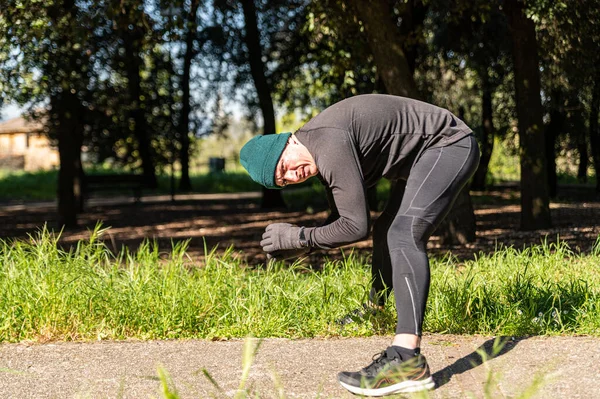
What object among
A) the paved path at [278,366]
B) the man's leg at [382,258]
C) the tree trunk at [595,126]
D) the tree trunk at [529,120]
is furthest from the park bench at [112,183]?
the man's leg at [382,258]

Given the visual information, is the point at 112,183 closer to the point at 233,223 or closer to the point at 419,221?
the point at 233,223

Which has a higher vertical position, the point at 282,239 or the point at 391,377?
the point at 282,239

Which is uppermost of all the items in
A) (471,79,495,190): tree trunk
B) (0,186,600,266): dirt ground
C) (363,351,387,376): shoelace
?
(471,79,495,190): tree trunk

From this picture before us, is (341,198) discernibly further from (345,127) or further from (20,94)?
(20,94)

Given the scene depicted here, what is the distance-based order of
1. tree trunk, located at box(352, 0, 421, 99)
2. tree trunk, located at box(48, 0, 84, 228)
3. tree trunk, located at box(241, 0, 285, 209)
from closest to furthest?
tree trunk, located at box(352, 0, 421, 99) → tree trunk, located at box(48, 0, 84, 228) → tree trunk, located at box(241, 0, 285, 209)

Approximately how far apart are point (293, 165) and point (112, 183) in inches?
571

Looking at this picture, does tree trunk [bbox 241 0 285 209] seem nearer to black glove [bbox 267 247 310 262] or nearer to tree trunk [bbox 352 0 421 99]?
tree trunk [bbox 352 0 421 99]

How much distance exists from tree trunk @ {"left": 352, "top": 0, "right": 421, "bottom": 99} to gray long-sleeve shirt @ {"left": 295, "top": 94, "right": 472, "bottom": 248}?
5348 millimetres

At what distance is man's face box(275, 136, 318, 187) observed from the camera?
134 inches

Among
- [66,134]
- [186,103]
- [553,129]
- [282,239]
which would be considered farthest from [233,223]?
[186,103]

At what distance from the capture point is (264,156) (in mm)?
3395

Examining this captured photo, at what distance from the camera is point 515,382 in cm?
349

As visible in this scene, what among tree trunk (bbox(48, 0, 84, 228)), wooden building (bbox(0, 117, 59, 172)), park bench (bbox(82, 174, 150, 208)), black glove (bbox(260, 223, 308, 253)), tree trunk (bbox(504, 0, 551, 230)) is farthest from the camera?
wooden building (bbox(0, 117, 59, 172))

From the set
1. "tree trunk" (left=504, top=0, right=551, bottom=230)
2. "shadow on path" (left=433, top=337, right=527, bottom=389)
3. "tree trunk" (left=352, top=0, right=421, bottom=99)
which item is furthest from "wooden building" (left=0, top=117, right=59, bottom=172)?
"shadow on path" (left=433, top=337, right=527, bottom=389)
